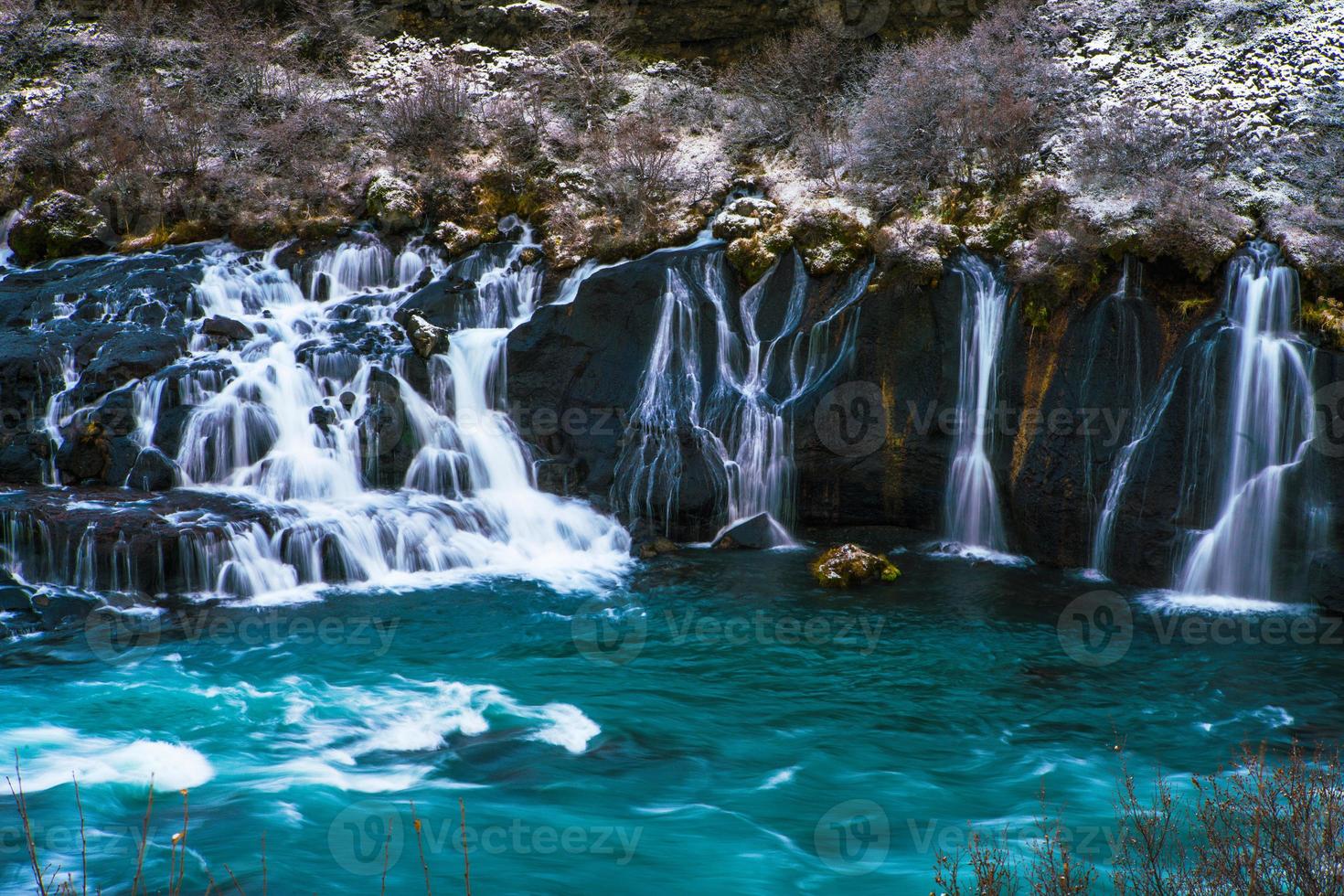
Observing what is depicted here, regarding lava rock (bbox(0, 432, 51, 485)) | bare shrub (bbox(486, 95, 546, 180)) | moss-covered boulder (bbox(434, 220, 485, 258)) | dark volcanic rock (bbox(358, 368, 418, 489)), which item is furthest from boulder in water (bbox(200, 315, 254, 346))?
bare shrub (bbox(486, 95, 546, 180))

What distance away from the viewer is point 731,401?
48.7ft

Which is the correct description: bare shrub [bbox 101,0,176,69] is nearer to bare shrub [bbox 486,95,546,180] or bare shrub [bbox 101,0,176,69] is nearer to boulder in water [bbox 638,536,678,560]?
bare shrub [bbox 486,95,546,180]

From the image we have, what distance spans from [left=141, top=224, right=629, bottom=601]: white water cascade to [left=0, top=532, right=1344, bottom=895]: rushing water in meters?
0.83

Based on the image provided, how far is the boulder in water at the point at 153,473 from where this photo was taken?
1355cm

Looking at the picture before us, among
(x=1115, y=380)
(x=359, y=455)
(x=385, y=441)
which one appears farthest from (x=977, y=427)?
(x=359, y=455)

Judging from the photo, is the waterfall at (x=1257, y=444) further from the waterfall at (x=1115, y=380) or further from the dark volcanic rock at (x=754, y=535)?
the dark volcanic rock at (x=754, y=535)

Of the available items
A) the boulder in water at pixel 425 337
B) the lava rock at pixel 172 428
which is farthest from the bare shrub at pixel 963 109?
the lava rock at pixel 172 428

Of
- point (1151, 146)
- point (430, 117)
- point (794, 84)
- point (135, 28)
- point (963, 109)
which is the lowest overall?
point (1151, 146)

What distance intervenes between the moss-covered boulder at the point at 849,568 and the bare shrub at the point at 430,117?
1304cm

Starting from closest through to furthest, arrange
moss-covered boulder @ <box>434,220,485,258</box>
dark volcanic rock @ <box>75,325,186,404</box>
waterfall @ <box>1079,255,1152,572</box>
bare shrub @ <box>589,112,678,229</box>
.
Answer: waterfall @ <box>1079,255,1152,572</box> → dark volcanic rock @ <box>75,325,186,404</box> → bare shrub @ <box>589,112,678,229</box> → moss-covered boulder @ <box>434,220,485,258</box>

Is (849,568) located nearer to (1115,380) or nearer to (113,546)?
(1115,380)

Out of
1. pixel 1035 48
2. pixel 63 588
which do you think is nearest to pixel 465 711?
pixel 63 588

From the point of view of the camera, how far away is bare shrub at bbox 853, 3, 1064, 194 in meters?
16.6

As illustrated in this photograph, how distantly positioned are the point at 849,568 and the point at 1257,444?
206 inches
